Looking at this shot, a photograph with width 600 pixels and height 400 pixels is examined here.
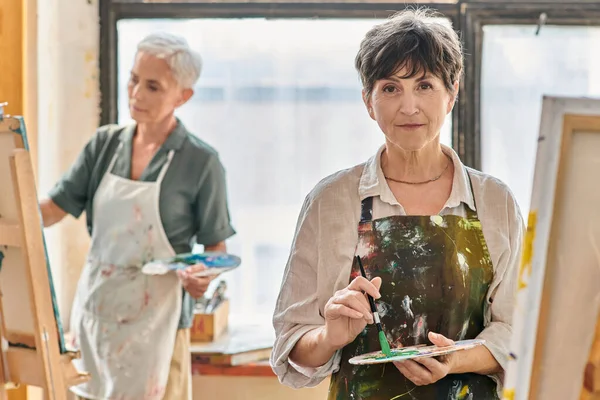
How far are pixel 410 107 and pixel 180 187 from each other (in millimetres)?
1140

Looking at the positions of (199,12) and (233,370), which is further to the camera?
(199,12)

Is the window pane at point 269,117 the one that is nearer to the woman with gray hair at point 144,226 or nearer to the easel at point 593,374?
the woman with gray hair at point 144,226

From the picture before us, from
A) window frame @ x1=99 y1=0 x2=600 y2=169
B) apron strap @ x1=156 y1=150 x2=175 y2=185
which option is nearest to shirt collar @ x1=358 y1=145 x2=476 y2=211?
apron strap @ x1=156 y1=150 x2=175 y2=185

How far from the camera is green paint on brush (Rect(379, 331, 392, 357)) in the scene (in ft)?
4.59

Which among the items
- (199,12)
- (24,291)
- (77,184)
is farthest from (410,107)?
(199,12)

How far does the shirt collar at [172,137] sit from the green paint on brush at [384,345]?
1.25 metres

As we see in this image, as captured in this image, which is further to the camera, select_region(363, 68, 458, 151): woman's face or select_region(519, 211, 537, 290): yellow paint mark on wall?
select_region(363, 68, 458, 151): woman's face

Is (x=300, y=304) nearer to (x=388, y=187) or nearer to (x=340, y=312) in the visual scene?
(x=340, y=312)

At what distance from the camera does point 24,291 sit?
1.86 m

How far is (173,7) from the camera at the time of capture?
3.21m

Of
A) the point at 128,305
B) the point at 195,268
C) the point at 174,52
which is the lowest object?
the point at 128,305

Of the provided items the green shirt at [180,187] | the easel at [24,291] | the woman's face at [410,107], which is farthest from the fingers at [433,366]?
the green shirt at [180,187]

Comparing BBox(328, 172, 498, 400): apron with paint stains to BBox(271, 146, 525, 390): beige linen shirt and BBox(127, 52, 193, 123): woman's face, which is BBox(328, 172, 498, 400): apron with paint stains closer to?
BBox(271, 146, 525, 390): beige linen shirt

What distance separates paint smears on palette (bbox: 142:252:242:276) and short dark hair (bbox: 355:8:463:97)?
1.00 m
